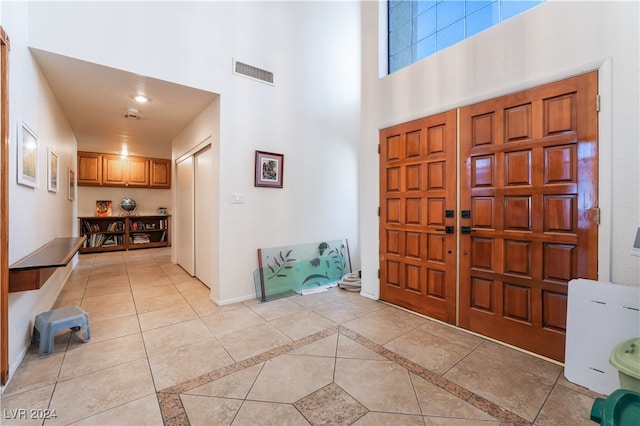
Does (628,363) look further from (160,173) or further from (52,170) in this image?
(160,173)

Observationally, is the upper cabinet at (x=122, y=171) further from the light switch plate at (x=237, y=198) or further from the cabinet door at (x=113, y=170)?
the light switch plate at (x=237, y=198)

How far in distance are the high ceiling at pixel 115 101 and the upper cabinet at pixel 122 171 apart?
4.63ft

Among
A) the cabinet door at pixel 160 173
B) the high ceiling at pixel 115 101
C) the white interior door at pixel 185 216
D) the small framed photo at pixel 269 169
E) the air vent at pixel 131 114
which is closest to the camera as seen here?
the high ceiling at pixel 115 101

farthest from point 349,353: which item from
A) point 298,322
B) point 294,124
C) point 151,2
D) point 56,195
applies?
point 56,195

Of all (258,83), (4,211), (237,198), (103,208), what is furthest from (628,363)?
(103,208)

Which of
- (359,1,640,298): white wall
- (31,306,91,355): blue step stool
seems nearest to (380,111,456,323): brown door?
(359,1,640,298): white wall

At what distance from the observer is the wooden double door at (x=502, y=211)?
188 centimetres

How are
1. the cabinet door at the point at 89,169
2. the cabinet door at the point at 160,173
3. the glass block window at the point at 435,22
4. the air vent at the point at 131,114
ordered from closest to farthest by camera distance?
the glass block window at the point at 435,22
the air vent at the point at 131,114
the cabinet door at the point at 89,169
the cabinet door at the point at 160,173

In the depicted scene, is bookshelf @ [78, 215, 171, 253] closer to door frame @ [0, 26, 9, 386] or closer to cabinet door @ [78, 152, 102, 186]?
cabinet door @ [78, 152, 102, 186]

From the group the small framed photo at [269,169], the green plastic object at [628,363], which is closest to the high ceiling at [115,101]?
the small framed photo at [269,169]

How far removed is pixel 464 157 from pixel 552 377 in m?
1.72

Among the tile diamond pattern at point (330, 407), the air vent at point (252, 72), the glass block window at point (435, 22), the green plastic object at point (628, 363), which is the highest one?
the glass block window at point (435, 22)

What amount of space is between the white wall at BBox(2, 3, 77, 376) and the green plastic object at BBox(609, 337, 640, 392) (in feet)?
11.4

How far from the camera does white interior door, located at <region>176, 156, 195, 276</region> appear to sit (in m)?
4.26
